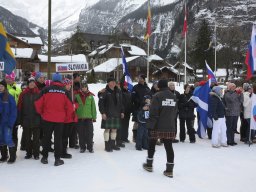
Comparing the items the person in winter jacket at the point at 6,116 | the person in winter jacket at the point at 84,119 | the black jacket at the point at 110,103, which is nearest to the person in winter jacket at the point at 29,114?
the person in winter jacket at the point at 6,116

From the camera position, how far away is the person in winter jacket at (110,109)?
30.7ft

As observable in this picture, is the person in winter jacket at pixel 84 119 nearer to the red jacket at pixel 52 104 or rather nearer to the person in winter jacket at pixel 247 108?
the red jacket at pixel 52 104

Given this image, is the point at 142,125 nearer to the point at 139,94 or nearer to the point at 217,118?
the point at 139,94

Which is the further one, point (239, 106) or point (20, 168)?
point (239, 106)

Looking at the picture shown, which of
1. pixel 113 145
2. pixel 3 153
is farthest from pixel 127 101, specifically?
pixel 3 153

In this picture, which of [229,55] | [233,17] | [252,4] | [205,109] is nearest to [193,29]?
[233,17]

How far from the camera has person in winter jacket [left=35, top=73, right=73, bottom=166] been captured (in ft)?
25.3

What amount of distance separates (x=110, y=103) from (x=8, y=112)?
2.69 meters

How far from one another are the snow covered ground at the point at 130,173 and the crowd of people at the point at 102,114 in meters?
0.31

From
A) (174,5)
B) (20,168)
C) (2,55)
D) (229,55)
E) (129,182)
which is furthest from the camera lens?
(174,5)

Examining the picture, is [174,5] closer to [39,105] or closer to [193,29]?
[193,29]

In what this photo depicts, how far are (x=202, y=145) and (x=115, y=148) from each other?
2.82m

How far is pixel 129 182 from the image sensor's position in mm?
6832

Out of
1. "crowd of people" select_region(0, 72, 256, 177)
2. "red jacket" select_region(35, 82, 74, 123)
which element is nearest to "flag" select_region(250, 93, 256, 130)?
"crowd of people" select_region(0, 72, 256, 177)
